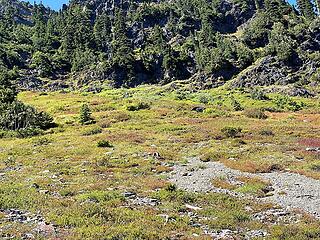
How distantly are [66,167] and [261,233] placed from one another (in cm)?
2045

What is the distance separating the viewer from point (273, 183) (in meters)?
28.5

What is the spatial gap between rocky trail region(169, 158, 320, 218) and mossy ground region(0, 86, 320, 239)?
1.27 metres

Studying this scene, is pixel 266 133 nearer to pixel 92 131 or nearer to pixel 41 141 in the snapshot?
pixel 92 131

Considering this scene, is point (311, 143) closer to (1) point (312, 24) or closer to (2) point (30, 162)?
(2) point (30, 162)

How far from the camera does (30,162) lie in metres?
37.8

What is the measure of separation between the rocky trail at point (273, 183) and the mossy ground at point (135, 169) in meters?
1.27

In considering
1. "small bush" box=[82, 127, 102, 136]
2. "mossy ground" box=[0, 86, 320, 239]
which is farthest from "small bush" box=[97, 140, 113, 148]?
"small bush" box=[82, 127, 102, 136]

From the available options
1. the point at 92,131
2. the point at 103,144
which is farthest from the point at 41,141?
the point at 103,144

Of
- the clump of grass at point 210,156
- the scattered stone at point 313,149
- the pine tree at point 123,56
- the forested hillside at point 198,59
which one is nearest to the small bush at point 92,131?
the clump of grass at point 210,156

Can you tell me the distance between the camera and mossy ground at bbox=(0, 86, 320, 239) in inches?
744

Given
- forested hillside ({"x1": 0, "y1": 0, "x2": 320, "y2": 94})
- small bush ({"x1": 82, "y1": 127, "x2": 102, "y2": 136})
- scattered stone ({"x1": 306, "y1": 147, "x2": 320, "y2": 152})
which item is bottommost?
small bush ({"x1": 82, "y1": 127, "x2": 102, "y2": 136})

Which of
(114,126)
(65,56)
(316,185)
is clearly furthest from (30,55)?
(316,185)

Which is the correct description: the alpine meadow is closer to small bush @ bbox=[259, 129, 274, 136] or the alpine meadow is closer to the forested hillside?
small bush @ bbox=[259, 129, 274, 136]

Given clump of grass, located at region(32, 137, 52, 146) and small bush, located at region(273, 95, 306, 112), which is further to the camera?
small bush, located at region(273, 95, 306, 112)
